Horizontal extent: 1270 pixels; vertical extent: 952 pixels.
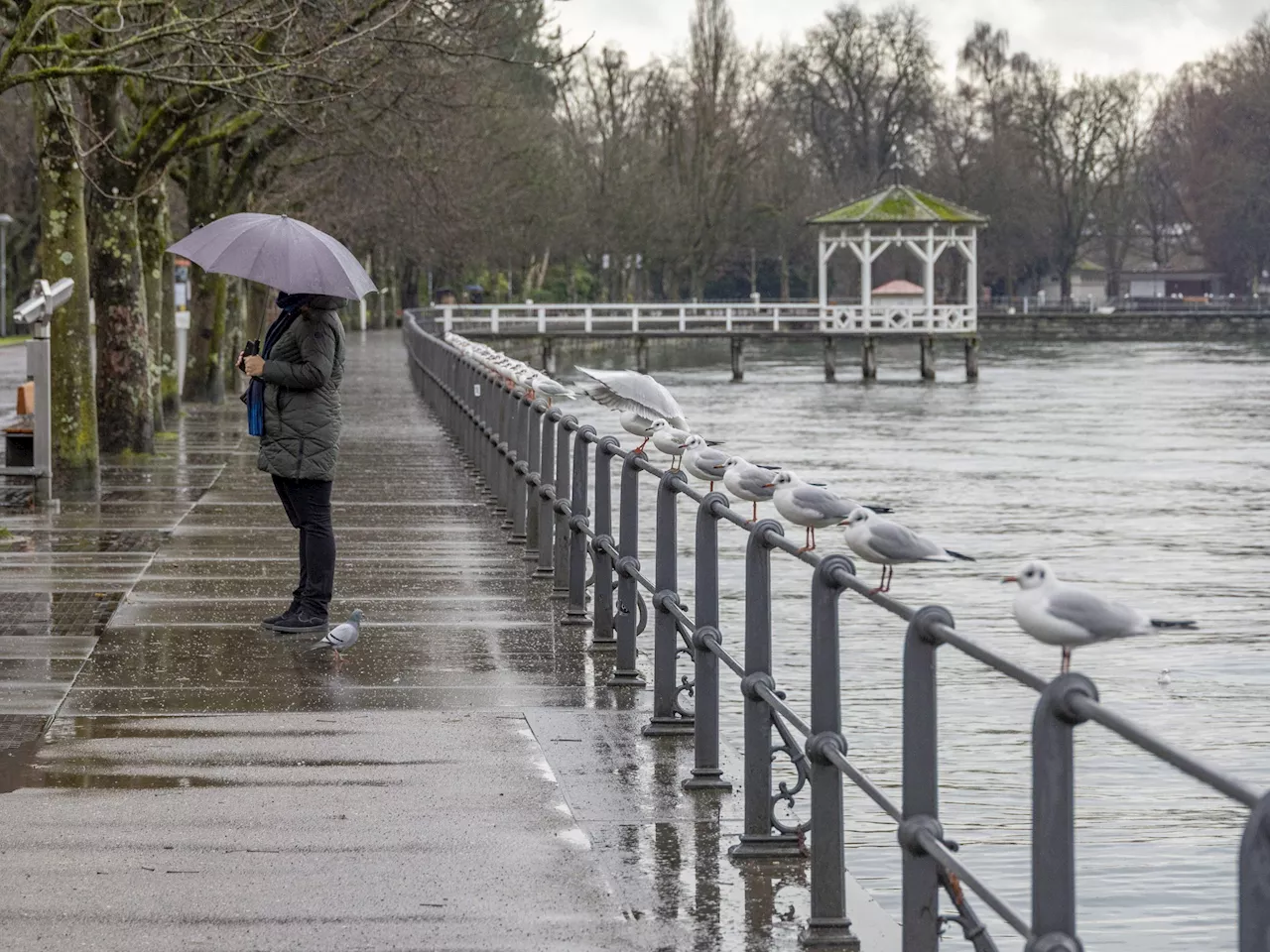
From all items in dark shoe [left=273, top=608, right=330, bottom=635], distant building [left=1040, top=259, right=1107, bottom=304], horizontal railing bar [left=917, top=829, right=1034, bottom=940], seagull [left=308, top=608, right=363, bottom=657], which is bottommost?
A: dark shoe [left=273, top=608, right=330, bottom=635]

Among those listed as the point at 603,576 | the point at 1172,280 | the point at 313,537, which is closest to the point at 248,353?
the point at 313,537

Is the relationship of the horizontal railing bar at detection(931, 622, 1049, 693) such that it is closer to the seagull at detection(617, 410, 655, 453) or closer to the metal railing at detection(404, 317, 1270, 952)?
the metal railing at detection(404, 317, 1270, 952)

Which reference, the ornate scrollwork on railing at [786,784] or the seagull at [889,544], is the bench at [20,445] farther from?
the seagull at [889,544]

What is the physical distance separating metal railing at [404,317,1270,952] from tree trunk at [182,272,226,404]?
20.3 meters

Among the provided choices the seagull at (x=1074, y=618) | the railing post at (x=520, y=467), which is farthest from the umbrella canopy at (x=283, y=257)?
the seagull at (x=1074, y=618)

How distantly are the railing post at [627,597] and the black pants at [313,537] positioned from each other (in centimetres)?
164

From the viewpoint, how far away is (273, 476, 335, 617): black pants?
1054 cm

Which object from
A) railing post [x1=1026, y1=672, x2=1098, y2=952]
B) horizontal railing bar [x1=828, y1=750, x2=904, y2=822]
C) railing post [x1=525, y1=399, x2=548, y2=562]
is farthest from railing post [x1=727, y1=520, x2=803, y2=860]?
railing post [x1=525, y1=399, x2=548, y2=562]

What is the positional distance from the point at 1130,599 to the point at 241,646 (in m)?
9.92

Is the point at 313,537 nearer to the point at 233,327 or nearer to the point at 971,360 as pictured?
the point at 233,327

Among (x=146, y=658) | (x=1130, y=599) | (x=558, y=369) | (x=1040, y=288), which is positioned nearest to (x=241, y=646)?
(x=146, y=658)

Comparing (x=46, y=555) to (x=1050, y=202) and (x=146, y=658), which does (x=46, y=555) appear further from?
(x=1050, y=202)

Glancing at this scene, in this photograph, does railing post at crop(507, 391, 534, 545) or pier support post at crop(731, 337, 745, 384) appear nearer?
railing post at crop(507, 391, 534, 545)

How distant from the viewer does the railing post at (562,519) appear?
12188 mm
